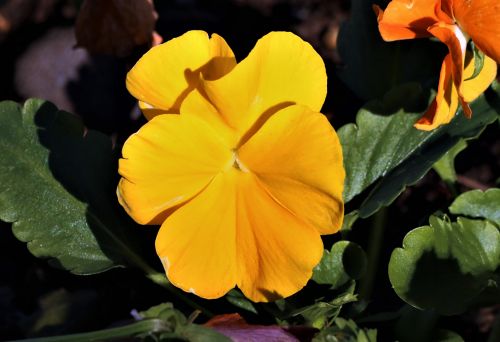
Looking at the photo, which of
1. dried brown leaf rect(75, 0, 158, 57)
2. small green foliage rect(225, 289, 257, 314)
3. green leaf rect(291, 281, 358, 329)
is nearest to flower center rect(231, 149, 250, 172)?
green leaf rect(291, 281, 358, 329)

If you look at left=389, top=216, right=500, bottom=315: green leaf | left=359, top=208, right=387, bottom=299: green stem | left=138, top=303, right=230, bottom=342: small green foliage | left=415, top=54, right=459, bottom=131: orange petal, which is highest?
left=415, top=54, right=459, bottom=131: orange petal

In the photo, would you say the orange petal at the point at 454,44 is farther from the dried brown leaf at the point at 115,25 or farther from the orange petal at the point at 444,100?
the dried brown leaf at the point at 115,25

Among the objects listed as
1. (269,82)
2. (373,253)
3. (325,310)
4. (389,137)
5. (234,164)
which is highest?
(269,82)

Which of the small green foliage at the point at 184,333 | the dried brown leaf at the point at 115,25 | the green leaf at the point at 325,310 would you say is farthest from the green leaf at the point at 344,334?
the dried brown leaf at the point at 115,25

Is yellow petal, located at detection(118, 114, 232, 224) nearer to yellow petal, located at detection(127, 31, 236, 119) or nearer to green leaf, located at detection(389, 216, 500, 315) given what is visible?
yellow petal, located at detection(127, 31, 236, 119)

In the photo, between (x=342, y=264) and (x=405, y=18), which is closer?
(x=405, y=18)

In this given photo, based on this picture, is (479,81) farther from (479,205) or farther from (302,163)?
(302,163)

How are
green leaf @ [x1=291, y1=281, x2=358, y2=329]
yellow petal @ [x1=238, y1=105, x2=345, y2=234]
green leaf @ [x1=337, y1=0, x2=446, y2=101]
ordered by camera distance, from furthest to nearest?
green leaf @ [x1=337, y1=0, x2=446, y2=101]
green leaf @ [x1=291, y1=281, x2=358, y2=329]
yellow petal @ [x1=238, y1=105, x2=345, y2=234]

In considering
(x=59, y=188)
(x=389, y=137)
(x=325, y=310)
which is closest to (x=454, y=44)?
(x=389, y=137)
